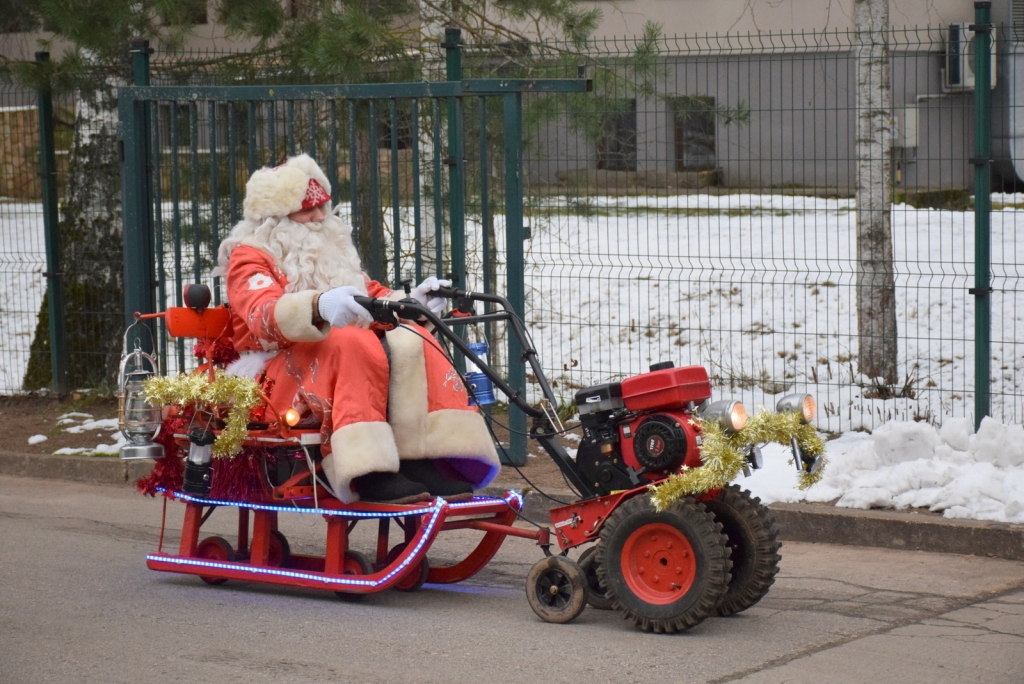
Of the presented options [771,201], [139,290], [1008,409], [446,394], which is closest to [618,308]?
[771,201]

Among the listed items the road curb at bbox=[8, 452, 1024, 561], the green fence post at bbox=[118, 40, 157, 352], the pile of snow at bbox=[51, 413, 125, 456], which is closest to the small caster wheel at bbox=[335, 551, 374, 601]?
the road curb at bbox=[8, 452, 1024, 561]

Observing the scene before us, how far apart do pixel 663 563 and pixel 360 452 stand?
1242 mm

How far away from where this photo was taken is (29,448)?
862cm

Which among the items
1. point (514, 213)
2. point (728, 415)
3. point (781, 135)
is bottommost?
point (728, 415)

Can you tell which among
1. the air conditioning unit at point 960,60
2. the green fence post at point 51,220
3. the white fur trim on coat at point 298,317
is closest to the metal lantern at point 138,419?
the white fur trim on coat at point 298,317

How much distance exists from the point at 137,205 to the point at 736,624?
5057 millimetres

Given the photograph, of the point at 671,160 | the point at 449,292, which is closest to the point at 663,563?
the point at 449,292

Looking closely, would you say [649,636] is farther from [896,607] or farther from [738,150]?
[738,150]

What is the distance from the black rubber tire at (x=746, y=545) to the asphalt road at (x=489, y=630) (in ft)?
0.41

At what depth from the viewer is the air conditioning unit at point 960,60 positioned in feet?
24.4

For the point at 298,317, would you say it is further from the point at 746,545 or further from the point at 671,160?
the point at 671,160

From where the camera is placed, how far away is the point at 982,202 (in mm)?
7363

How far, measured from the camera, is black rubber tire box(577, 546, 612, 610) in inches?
197

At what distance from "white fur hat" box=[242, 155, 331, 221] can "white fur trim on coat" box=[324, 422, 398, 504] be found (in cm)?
111
